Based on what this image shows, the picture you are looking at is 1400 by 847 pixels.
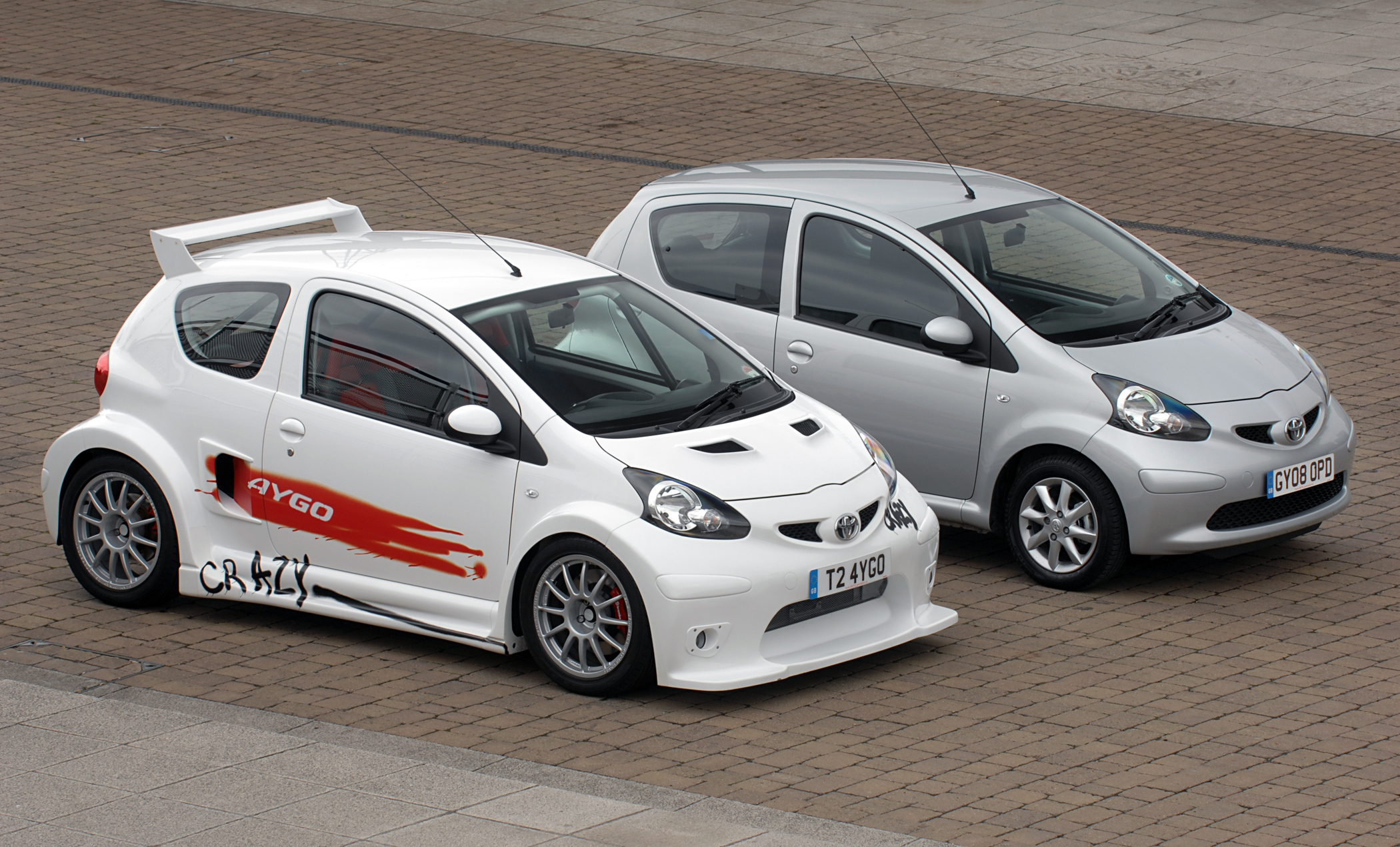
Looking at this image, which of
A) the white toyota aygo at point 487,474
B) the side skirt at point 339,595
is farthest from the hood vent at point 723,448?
the side skirt at point 339,595

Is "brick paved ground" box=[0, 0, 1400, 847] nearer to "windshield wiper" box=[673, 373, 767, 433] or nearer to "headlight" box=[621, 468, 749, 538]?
"headlight" box=[621, 468, 749, 538]

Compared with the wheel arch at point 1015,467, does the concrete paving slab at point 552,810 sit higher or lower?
lower

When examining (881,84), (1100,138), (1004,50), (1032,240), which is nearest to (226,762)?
(1032,240)

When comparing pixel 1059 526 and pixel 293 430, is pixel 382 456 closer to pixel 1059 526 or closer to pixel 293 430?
pixel 293 430

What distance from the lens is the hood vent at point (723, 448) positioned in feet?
24.9

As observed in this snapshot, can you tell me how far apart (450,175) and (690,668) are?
10.1 m

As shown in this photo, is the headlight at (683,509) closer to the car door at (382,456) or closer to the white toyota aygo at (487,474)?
the white toyota aygo at (487,474)

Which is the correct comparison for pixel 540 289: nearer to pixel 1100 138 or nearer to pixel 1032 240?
pixel 1032 240

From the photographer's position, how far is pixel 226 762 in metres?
6.66

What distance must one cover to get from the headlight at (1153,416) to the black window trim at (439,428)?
2.68 metres

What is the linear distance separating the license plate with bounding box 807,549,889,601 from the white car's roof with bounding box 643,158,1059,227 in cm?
220

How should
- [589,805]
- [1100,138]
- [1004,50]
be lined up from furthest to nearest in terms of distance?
[1004,50], [1100,138], [589,805]

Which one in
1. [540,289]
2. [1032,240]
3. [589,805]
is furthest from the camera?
[1032,240]

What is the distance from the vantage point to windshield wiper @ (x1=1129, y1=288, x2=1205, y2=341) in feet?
29.8
